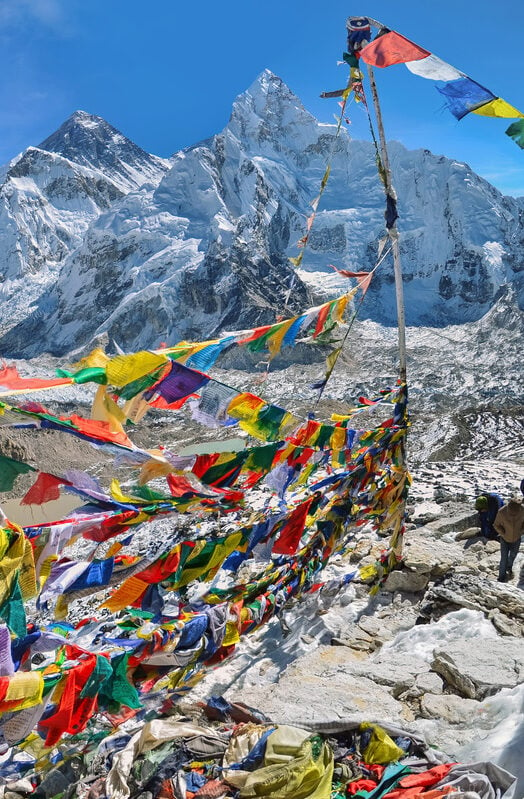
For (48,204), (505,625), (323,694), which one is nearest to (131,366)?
(323,694)

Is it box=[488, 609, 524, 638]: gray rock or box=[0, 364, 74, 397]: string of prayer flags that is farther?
box=[488, 609, 524, 638]: gray rock

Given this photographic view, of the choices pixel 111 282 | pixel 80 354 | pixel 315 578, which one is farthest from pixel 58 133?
pixel 315 578

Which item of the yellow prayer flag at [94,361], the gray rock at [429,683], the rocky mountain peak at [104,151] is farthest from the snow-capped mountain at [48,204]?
the gray rock at [429,683]

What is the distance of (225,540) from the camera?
4105mm

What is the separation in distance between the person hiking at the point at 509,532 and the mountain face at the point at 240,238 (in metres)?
55.9

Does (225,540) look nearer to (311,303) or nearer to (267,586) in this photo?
(267,586)

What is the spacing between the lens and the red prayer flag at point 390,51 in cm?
478

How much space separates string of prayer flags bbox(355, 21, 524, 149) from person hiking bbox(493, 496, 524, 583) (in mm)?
4060

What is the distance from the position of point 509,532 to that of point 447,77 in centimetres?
477

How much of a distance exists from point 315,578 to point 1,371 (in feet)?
17.8

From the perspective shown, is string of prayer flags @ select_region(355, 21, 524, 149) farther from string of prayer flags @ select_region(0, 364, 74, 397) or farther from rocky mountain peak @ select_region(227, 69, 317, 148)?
rocky mountain peak @ select_region(227, 69, 317, 148)

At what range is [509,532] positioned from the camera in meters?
6.21

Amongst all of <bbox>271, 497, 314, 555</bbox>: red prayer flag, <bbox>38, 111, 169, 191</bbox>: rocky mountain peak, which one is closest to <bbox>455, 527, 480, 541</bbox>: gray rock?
<bbox>271, 497, 314, 555</bbox>: red prayer flag

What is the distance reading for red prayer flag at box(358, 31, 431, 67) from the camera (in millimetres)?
4781
